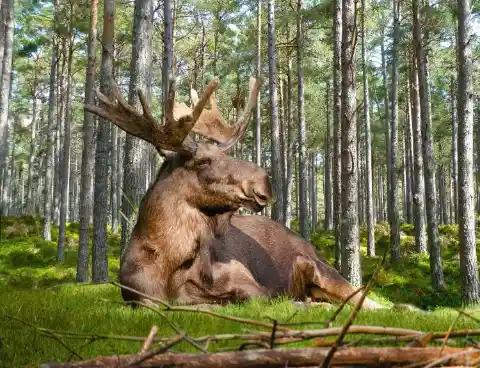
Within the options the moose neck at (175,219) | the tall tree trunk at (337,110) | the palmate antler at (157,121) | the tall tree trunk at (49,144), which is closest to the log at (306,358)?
the moose neck at (175,219)

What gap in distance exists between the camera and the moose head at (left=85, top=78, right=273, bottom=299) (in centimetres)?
529

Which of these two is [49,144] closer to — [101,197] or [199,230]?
[101,197]

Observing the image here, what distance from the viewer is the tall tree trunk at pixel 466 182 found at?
11.5 metres

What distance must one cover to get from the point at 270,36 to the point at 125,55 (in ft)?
49.1

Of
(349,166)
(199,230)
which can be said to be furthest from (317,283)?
(349,166)

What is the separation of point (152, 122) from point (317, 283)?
Result: 2.71 metres

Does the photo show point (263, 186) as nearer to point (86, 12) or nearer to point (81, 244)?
point (81, 244)

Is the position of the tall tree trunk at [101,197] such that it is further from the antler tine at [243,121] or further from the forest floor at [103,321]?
the antler tine at [243,121]

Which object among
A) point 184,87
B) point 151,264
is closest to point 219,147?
point 151,264

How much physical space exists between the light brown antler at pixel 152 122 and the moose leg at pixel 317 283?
1.98 m

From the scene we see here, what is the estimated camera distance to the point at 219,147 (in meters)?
6.05

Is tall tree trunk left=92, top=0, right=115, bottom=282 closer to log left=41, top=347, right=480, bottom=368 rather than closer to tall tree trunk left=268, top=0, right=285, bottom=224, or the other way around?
tall tree trunk left=268, top=0, right=285, bottom=224

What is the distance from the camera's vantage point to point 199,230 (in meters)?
5.52

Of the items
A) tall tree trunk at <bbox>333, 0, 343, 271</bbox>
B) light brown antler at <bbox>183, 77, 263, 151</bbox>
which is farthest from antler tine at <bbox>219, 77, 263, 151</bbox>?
tall tree trunk at <bbox>333, 0, 343, 271</bbox>
